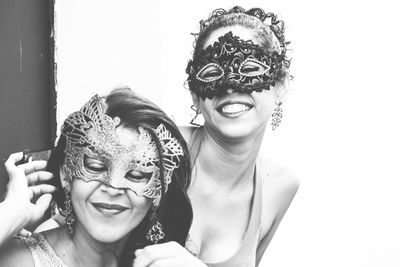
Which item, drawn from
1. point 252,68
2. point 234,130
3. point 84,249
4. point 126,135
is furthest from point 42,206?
point 252,68

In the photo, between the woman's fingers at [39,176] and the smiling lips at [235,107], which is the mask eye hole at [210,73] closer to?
the smiling lips at [235,107]

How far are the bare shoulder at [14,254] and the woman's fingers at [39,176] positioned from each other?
0.58ft

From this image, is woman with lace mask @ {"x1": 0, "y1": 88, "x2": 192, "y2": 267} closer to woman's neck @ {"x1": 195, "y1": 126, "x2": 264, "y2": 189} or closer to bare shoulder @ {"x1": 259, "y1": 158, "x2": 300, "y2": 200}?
woman's neck @ {"x1": 195, "y1": 126, "x2": 264, "y2": 189}

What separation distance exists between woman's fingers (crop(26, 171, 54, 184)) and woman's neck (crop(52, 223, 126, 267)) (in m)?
0.16

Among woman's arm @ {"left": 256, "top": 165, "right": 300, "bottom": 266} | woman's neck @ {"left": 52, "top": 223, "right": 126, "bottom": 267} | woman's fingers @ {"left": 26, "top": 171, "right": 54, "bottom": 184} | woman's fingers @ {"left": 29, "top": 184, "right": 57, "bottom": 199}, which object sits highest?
woman's fingers @ {"left": 26, "top": 171, "right": 54, "bottom": 184}

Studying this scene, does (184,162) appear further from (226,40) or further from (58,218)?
(58,218)

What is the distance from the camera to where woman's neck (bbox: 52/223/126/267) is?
1.77 metres

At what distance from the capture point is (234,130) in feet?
7.08

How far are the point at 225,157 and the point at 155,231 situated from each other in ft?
1.80

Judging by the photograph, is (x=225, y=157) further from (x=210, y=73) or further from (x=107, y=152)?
(x=107, y=152)

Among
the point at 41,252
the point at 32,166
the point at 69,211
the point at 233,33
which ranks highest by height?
the point at 233,33

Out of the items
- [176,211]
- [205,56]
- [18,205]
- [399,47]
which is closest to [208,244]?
[176,211]

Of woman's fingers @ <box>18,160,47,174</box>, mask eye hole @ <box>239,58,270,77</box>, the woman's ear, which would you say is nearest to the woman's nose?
the woman's ear

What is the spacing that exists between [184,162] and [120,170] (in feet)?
0.82
